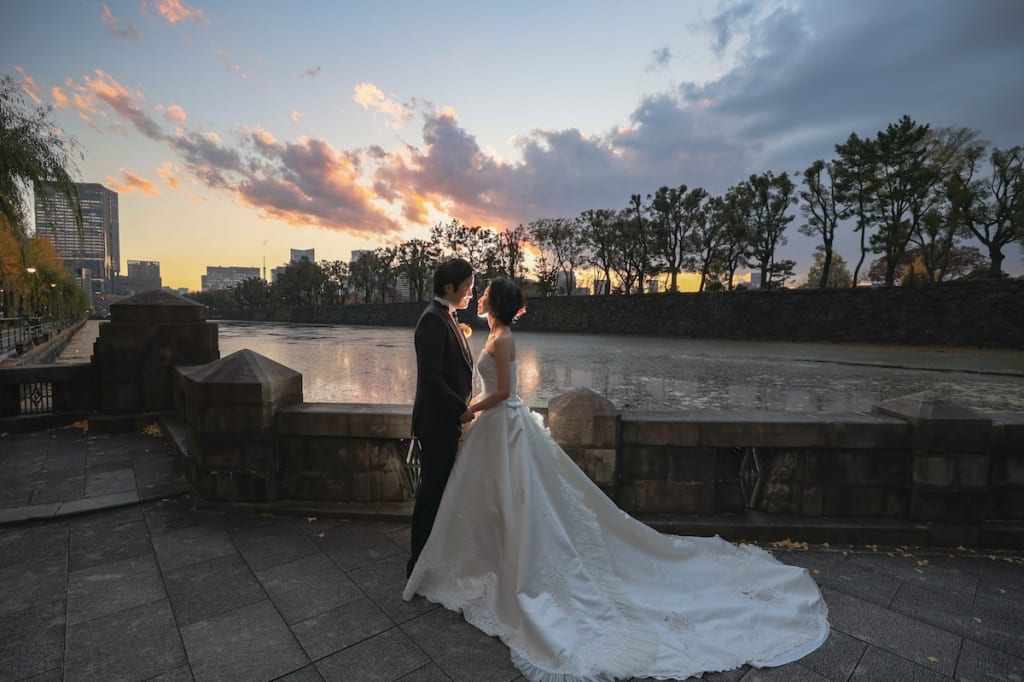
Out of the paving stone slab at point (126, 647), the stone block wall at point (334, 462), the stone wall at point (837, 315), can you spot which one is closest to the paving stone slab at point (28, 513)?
the stone block wall at point (334, 462)

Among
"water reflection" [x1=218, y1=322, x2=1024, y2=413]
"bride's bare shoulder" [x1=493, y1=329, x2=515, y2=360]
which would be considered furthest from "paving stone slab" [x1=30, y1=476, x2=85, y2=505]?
"water reflection" [x1=218, y1=322, x2=1024, y2=413]

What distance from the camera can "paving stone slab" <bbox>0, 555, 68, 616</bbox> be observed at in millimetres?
2695

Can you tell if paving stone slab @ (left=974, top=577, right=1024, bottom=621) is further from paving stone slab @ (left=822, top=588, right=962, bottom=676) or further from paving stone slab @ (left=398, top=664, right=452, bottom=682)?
paving stone slab @ (left=398, top=664, right=452, bottom=682)

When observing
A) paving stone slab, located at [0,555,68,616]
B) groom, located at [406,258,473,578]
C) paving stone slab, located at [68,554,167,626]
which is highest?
groom, located at [406,258,473,578]

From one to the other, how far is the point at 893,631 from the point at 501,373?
2.50 m

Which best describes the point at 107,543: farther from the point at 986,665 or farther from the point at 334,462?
the point at 986,665

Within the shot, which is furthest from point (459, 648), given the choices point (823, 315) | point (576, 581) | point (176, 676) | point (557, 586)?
point (823, 315)

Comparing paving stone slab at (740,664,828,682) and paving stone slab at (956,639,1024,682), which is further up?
paving stone slab at (740,664,828,682)

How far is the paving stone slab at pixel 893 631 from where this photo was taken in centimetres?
243

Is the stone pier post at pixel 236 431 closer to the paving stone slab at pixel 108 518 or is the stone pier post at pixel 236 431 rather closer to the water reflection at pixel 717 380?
the paving stone slab at pixel 108 518

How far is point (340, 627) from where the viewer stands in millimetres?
2555

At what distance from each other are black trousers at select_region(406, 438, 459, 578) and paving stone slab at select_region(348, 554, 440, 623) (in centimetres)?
13

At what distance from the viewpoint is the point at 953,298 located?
93.9ft

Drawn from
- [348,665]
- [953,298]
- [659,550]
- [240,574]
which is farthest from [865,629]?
[953,298]
